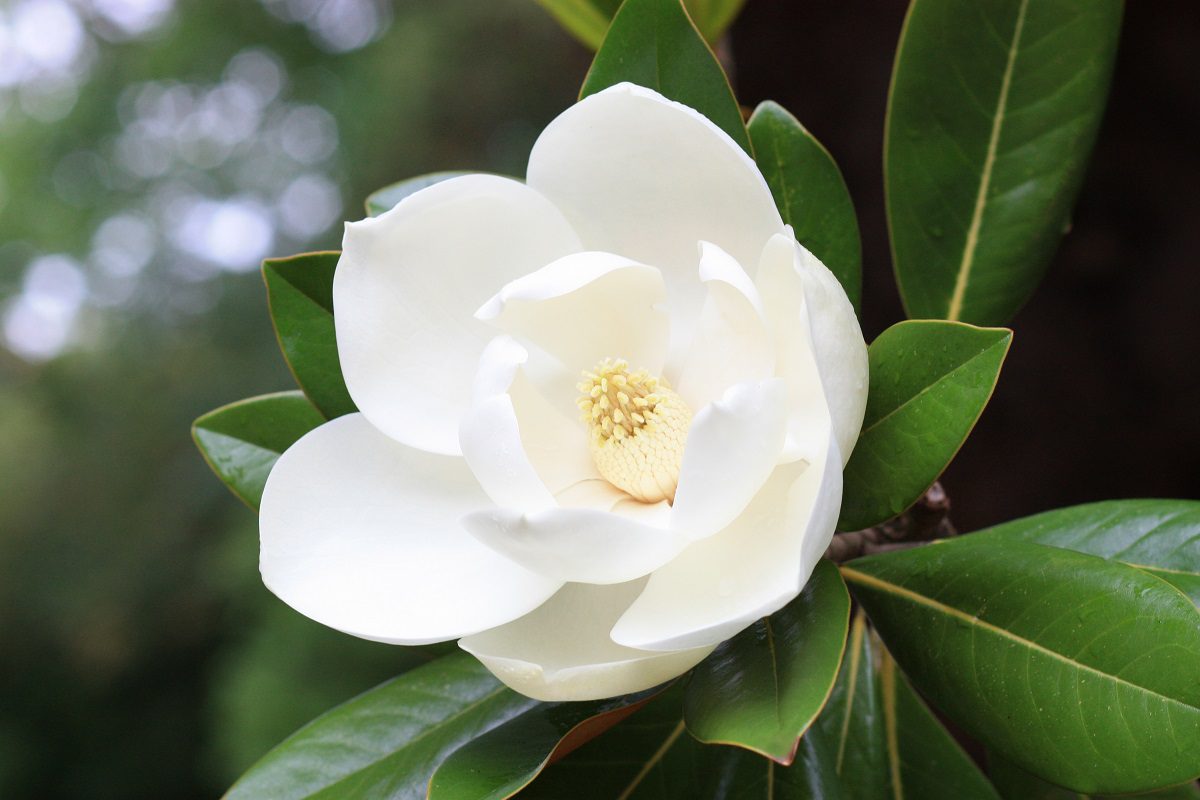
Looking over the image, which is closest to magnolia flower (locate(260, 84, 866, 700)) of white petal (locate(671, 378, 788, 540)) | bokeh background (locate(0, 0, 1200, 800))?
white petal (locate(671, 378, 788, 540))

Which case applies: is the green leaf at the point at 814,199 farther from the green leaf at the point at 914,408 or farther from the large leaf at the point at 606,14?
the large leaf at the point at 606,14

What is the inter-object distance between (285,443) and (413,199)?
30cm

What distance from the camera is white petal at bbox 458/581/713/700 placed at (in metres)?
0.57

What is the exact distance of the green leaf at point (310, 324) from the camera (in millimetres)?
778

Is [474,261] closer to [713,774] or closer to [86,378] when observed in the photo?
[713,774]

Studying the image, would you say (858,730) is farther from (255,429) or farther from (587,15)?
(587,15)

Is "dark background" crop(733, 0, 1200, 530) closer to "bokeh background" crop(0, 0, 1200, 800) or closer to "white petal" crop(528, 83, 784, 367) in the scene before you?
"white petal" crop(528, 83, 784, 367)

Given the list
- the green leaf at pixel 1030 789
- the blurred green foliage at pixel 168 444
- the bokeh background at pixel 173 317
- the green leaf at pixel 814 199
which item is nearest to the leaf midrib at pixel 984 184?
the green leaf at pixel 814 199

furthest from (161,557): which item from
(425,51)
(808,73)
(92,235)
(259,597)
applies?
(808,73)

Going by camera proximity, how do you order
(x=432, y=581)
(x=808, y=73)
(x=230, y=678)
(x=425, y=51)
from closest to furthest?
(x=432, y=581) < (x=808, y=73) < (x=230, y=678) < (x=425, y=51)

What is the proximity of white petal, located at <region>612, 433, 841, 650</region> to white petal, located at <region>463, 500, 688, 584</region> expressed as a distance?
0.03 meters

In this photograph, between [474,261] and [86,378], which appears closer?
[474,261]

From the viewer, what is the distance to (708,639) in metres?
0.54

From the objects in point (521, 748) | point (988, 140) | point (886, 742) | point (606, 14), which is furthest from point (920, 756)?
point (606, 14)
